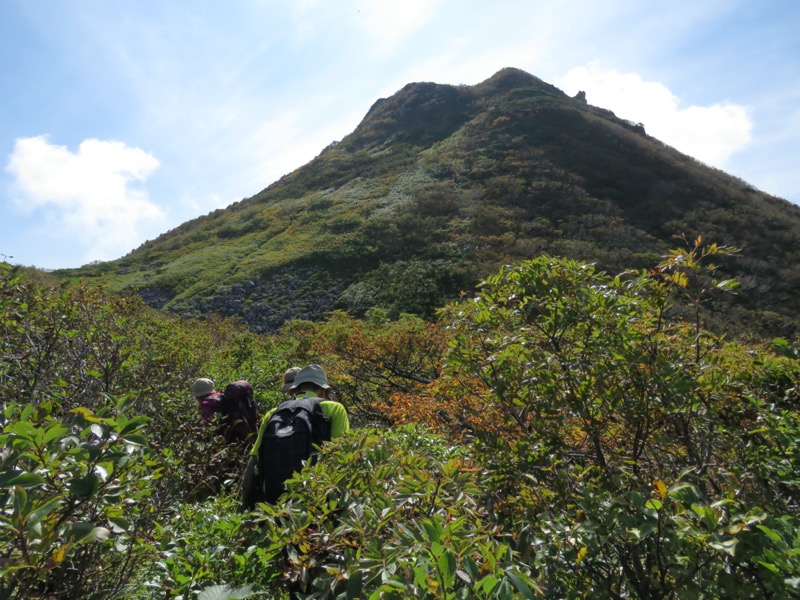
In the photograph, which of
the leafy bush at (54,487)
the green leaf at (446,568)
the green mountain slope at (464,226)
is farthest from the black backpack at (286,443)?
the green mountain slope at (464,226)

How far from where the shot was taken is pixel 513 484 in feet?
6.97

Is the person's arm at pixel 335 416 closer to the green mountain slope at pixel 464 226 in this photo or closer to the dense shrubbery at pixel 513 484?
the dense shrubbery at pixel 513 484

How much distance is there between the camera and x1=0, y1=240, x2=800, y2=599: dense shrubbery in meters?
1.19

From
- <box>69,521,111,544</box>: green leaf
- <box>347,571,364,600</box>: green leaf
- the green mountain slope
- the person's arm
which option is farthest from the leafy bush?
the green mountain slope

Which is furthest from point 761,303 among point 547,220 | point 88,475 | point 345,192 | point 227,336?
point 345,192

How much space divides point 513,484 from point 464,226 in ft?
79.8

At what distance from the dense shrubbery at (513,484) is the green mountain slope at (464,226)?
16.3 meters

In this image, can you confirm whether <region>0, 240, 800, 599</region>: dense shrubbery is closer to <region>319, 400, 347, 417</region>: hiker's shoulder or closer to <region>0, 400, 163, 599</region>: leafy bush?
<region>0, 400, 163, 599</region>: leafy bush

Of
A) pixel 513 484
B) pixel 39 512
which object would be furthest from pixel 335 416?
pixel 39 512

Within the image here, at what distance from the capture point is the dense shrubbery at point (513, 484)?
1192 mm

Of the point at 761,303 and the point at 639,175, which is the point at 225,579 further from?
the point at 639,175

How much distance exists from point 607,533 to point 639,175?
35.1m

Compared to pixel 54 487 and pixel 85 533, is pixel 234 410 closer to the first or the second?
pixel 54 487

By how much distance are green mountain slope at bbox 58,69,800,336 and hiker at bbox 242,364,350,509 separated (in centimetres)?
1582
